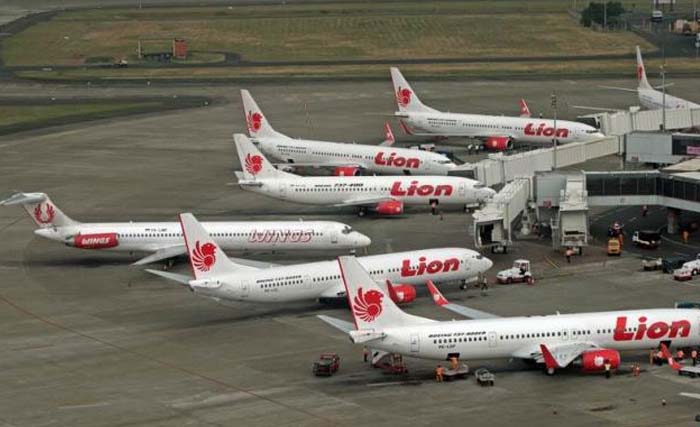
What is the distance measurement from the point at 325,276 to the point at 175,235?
819 inches

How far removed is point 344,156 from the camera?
529 feet

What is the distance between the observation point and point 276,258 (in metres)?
126

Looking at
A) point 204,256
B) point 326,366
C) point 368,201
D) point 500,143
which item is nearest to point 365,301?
point 326,366

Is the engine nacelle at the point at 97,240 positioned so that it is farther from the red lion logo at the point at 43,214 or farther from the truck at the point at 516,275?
the truck at the point at 516,275

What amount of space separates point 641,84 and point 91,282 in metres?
96.4

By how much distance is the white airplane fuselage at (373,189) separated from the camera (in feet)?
463

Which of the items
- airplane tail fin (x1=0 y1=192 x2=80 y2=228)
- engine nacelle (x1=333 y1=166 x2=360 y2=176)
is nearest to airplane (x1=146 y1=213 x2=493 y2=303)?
airplane tail fin (x1=0 y1=192 x2=80 y2=228)

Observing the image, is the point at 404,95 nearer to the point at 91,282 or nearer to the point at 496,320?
the point at 91,282

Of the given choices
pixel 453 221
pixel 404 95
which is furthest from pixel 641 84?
pixel 453 221

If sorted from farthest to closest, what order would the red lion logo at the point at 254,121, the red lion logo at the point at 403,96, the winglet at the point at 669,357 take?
the red lion logo at the point at 403,96
the red lion logo at the point at 254,121
the winglet at the point at 669,357

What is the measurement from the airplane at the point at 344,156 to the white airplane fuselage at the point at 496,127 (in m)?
18.1

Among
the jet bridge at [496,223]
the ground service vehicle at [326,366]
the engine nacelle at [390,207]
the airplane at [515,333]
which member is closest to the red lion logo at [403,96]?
the engine nacelle at [390,207]

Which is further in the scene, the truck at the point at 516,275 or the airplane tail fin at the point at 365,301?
the truck at the point at 516,275


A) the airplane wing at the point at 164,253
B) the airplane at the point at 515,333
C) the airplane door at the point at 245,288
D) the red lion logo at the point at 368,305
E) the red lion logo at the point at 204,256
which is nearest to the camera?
the red lion logo at the point at 368,305
